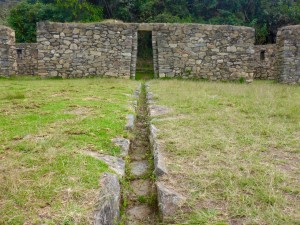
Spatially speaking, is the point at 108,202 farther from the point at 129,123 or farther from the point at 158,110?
the point at 158,110

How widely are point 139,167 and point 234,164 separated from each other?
943 mm

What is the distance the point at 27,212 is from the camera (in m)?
1.70

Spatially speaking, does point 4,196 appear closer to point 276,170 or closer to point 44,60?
point 276,170

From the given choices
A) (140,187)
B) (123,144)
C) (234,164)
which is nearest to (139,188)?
(140,187)

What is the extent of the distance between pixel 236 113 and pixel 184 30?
786 cm

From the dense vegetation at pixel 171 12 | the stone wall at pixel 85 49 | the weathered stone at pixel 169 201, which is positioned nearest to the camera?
the weathered stone at pixel 169 201

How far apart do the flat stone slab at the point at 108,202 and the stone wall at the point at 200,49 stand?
9.91 metres

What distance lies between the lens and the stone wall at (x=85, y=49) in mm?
11602

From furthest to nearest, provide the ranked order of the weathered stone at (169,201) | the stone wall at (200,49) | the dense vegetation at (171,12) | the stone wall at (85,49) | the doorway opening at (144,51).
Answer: the dense vegetation at (171,12), the doorway opening at (144,51), the stone wall at (200,49), the stone wall at (85,49), the weathered stone at (169,201)

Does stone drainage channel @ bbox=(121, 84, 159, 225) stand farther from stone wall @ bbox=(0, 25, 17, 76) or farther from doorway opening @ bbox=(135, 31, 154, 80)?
doorway opening @ bbox=(135, 31, 154, 80)

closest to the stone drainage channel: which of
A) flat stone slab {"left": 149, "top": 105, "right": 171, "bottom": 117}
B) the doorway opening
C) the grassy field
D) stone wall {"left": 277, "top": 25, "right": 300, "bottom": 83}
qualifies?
the grassy field

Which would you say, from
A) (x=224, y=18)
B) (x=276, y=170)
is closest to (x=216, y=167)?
(x=276, y=170)

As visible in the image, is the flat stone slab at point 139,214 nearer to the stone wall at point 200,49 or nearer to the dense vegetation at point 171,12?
the stone wall at point 200,49

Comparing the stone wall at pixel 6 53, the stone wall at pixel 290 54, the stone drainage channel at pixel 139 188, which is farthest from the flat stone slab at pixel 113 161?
the stone wall at pixel 6 53
